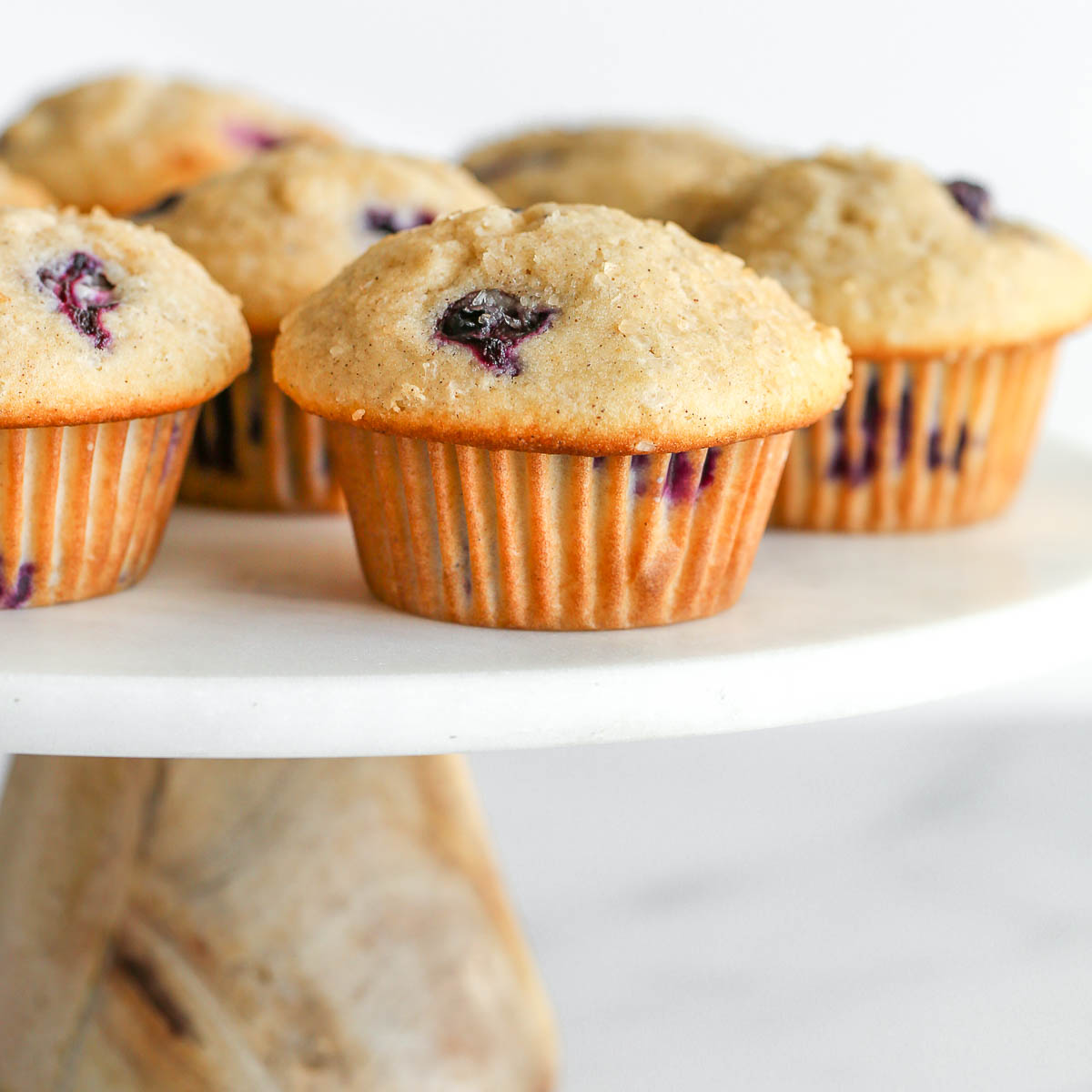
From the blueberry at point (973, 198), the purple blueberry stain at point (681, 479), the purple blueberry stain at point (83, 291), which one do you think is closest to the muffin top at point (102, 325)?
the purple blueberry stain at point (83, 291)

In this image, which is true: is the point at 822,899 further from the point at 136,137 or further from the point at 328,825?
the point at 136,137

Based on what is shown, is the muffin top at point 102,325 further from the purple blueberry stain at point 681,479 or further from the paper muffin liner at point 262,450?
the purple blueberry stain at point 681,479

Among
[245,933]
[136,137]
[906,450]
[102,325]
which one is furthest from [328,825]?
[136,137]

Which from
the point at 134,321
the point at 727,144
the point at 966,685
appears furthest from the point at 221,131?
the point at 966,685

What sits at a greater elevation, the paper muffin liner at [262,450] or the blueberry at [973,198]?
the blueberry at [973,198]

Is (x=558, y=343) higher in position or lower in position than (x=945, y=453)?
higher

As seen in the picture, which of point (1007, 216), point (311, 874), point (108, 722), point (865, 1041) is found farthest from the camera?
point (865, 1041)

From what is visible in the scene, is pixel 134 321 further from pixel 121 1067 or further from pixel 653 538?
pixel 121 1067
